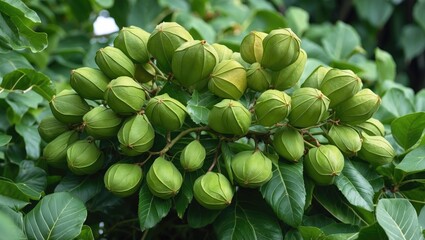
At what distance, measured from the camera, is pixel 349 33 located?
1467 millimetres

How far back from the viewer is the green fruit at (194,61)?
2.63ft

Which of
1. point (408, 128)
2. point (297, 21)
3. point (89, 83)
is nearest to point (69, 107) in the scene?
point (89, 83)

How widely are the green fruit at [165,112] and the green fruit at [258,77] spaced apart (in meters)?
0.10

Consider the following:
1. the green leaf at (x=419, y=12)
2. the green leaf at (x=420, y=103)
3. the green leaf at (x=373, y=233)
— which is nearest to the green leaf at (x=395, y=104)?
the green leaf at (x=420, y=103)

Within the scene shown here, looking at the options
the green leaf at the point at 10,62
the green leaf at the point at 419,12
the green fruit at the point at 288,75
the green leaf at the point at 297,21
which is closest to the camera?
the green fruit at the point at 288,75

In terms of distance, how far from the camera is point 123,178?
794 millimetres

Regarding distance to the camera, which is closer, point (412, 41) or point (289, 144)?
point (289, 144)

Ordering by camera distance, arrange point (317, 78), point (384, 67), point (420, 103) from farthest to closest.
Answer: point (384, 67) → point (420, 103) → point (317, 78)

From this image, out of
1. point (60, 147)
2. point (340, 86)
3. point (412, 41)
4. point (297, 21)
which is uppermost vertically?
point (340, 86)

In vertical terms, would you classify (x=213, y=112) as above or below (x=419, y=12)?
→ above

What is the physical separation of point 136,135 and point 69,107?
117mm

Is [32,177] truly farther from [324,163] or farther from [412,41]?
[412,41]

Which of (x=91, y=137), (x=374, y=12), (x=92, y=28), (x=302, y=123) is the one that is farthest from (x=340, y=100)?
(x=374, y=12)

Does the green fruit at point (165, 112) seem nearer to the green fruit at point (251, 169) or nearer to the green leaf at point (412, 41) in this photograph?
the green fruit at point (251, 169)
